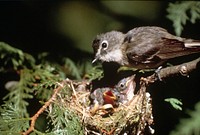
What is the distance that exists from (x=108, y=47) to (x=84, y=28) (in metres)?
1.25

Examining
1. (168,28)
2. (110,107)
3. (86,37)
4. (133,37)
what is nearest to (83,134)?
(110,107)

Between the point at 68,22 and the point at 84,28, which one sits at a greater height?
the point at 68,22

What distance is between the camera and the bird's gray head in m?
4.94

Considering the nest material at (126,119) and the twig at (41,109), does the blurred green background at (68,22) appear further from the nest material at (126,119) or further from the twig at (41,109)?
the nest material at (126,119)

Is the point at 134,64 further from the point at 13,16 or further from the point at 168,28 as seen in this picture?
the point at 13,16

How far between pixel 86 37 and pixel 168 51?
1.77 metres

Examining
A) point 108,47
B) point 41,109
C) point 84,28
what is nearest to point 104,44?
point 108,47

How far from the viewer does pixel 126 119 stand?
3.96 m

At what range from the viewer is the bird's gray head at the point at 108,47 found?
16.2 feet

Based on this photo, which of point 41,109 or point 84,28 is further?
point 84,28

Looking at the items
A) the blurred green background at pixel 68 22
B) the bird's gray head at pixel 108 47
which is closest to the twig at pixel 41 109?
the bird's gray head at pixel 108 47

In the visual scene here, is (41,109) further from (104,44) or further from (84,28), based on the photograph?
(84,28)

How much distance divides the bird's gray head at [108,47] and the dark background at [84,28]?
1.16ft

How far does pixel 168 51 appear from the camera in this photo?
4465 mm
